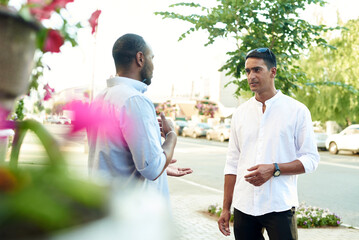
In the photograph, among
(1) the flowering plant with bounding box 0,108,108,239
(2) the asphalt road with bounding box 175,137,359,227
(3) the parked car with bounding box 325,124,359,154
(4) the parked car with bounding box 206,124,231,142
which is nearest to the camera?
(1) the flowering plant with bounding box 0,108,108,239

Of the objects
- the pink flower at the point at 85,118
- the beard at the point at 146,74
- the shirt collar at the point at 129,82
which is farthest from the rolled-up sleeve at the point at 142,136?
the pink flower at the point at 85,118

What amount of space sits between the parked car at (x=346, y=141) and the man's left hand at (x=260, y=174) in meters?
19.6

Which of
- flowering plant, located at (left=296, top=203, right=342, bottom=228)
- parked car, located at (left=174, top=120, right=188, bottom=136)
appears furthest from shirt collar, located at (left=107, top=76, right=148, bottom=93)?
parked car, located at (left=174, top=120, right=188, bottom=136)

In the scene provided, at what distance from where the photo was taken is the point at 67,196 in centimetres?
32

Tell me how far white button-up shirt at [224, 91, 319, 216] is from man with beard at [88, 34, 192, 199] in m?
0.73

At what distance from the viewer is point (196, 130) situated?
37.4 meters

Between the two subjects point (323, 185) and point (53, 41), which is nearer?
point (53, 41)

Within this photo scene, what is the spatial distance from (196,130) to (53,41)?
36.9 meters

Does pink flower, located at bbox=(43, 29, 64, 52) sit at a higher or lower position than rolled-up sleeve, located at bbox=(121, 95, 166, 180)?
higher

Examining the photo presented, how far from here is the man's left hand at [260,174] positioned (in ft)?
8.27

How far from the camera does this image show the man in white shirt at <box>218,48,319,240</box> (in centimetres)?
256

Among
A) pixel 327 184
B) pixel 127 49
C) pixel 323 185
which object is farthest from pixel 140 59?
pixel 327 184

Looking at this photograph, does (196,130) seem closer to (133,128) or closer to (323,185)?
(323,185)

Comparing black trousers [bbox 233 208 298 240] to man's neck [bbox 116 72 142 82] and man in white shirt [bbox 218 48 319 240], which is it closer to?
man in white shirt [bbox 218 48 319 240]
